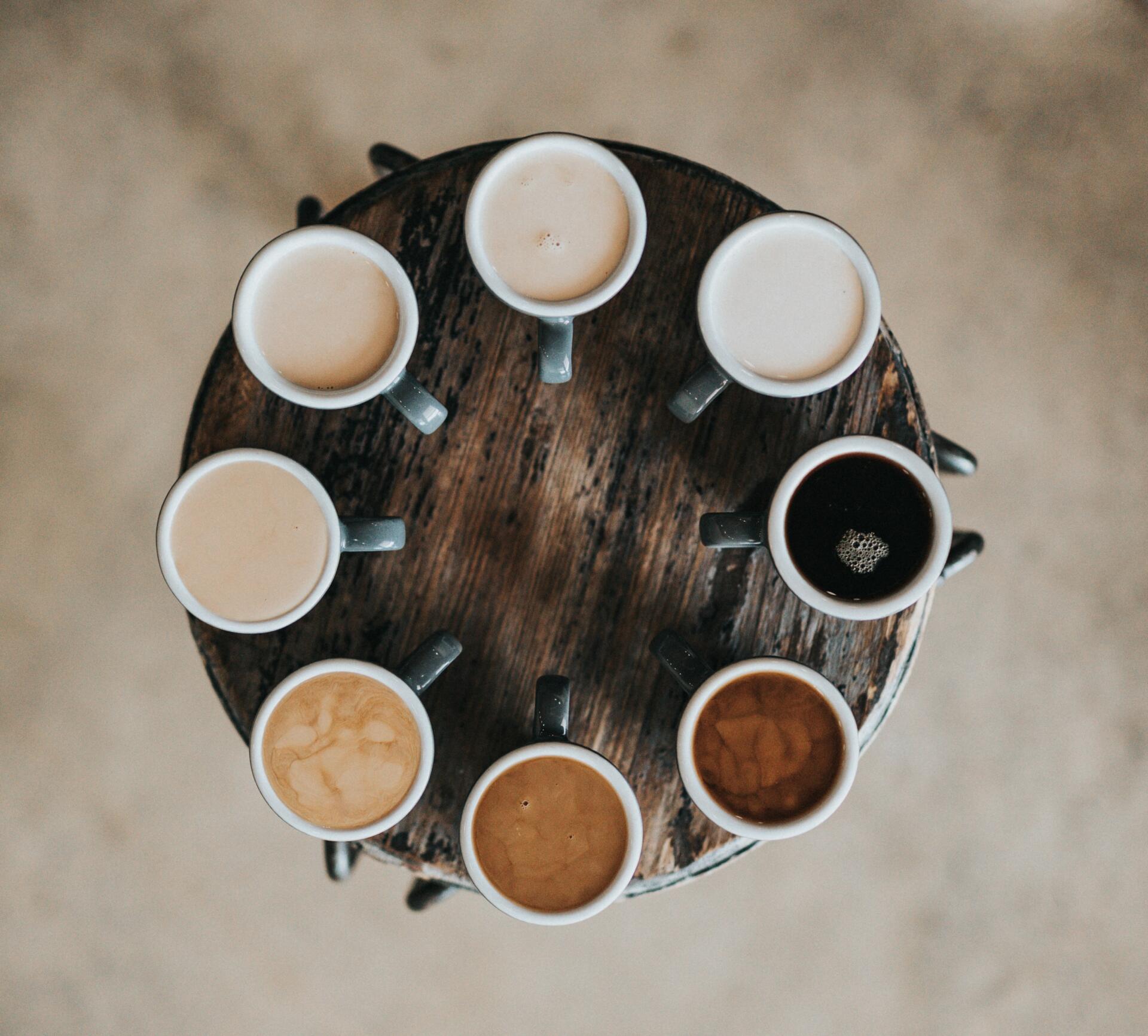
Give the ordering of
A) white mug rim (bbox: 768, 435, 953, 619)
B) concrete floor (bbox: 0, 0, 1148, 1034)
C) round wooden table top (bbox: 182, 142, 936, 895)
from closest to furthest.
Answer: white mug rim (bbox: 768, 435, 953, 619)
round wooden table top (bbox: 182, 142, 936, 895)
concrete floor (bbox: 0, 0, 1148, 1034)

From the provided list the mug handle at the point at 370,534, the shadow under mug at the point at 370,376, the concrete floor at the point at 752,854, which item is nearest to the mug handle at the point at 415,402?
the shadow under mug at the point at 370,376

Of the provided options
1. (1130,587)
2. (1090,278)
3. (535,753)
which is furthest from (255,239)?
(1130,587)

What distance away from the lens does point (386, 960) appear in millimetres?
1604

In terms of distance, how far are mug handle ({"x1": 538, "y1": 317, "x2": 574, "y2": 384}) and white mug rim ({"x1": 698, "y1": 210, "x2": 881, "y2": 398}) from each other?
15 cm

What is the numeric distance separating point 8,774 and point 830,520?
5.63 ft

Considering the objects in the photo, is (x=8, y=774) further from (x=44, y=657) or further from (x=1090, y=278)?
(x=1090, y=278)

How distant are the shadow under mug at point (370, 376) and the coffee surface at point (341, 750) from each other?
1.00 ft

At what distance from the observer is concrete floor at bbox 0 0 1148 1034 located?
1604 mm

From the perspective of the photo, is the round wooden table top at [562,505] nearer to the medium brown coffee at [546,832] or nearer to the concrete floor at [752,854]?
the medium brown coffee at [546,832]

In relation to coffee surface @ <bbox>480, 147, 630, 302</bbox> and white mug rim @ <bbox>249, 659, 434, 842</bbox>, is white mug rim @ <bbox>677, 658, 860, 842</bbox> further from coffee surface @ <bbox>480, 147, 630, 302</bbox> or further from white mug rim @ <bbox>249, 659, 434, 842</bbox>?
coffee surface @ <bbox>480, 147, 630, 302</bbox>

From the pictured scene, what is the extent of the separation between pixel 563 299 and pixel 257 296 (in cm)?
35

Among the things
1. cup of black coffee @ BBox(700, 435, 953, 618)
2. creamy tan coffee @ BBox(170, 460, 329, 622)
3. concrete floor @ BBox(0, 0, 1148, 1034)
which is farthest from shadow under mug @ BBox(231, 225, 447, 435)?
concrete floor @ BBox(0, 0, 1148, 1034)

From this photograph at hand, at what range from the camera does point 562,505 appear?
97 cm

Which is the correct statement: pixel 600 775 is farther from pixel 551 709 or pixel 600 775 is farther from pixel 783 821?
pixel 783 821
